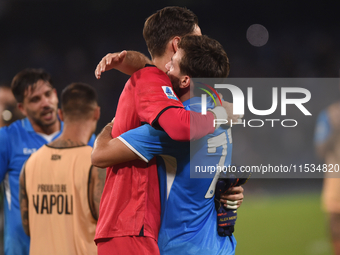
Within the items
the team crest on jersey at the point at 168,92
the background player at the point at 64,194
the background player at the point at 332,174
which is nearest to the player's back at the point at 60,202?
the background player at the point at 64,194

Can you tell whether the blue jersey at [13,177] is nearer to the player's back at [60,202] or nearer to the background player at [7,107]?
the player's back at [60,202]

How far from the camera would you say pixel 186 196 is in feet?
5.57

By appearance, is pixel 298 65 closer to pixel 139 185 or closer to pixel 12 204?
pixel 12 204

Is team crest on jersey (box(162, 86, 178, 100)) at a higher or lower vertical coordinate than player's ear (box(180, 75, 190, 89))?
lower

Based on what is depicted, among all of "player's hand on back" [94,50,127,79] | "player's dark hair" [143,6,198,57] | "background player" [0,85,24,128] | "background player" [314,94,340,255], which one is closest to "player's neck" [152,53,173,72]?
"player's dark hair" [143,6,198,57]

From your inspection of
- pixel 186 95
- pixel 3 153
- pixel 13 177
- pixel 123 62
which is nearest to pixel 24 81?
pixel 3 153

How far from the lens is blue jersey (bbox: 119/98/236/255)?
1671mm

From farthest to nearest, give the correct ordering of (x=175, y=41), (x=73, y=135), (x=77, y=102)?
(x=77, y=102)
(x=73, y=135)
(x=175, y=41)

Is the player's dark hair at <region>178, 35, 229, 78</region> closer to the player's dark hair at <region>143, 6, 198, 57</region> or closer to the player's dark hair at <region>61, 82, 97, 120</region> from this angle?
the player's dark hair at <region>143, 6, 198, 57</region>

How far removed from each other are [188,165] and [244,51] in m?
13.0

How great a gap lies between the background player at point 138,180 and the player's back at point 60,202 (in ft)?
4.73

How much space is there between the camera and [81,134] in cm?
326

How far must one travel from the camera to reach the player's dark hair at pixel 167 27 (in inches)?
78.4

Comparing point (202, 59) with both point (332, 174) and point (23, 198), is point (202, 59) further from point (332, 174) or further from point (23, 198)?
point (332, 174)
